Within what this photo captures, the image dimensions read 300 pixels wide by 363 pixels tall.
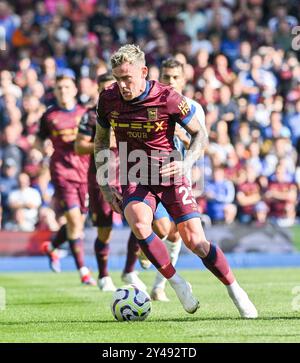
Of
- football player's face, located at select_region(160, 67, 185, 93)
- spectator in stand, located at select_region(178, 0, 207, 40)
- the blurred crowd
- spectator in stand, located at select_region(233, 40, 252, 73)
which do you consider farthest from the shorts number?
spectator in stand, located at select_region(178, 0, 207, 40)

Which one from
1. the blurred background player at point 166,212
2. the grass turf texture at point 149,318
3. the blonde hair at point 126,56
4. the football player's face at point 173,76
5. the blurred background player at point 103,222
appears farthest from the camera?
the blurred background player at point 103,222

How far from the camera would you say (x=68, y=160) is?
48.8ft

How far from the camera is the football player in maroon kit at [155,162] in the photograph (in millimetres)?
9211

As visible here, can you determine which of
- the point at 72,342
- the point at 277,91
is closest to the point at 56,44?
the point at 277,91

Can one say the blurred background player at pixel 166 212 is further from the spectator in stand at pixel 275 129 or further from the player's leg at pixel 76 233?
the spectator in stand at pixel 275 129

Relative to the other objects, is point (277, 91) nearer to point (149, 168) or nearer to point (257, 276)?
point (257, 276)

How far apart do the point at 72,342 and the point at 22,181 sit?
1200cm

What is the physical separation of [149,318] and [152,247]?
0.87 m

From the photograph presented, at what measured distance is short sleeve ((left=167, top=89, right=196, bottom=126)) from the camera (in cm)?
934

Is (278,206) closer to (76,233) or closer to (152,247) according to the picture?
(76,233)

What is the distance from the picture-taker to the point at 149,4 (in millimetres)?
25359

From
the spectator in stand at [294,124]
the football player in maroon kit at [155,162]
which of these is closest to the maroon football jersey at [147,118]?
the football player in maroon kit at [155,162]

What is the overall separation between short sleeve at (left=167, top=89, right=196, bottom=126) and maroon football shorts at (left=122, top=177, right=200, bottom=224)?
1.95 feet

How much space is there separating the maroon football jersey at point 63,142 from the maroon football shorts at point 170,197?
5261 millimetres
